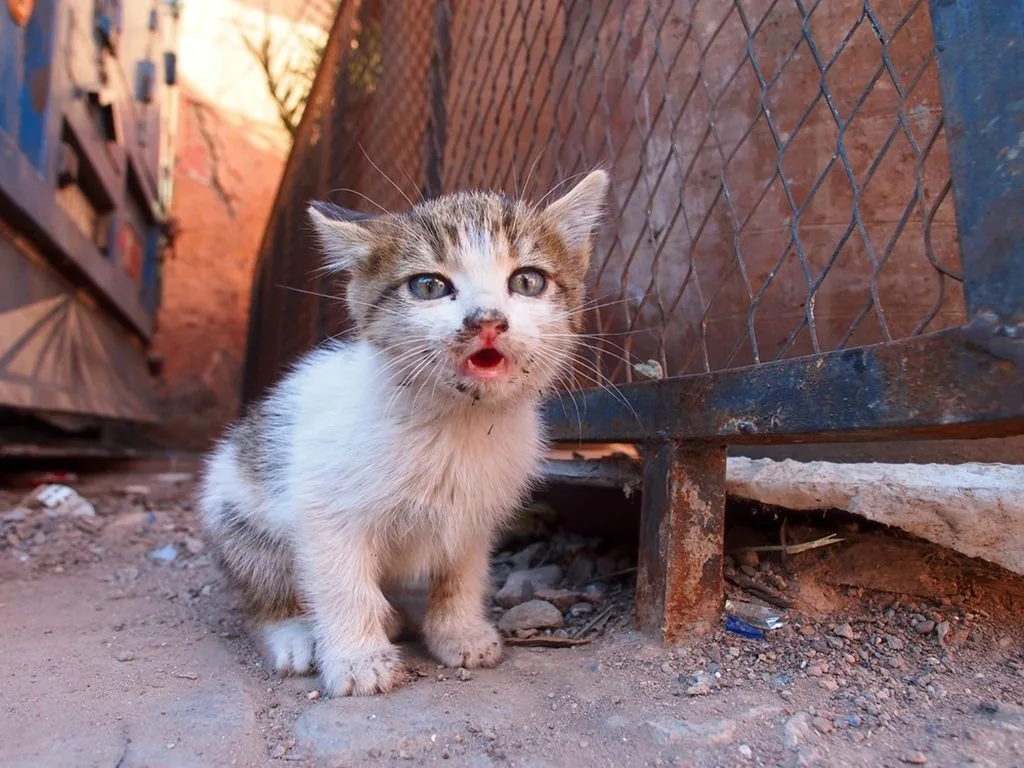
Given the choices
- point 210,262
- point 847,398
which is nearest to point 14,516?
point 847,398

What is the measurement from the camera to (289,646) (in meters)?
1.90

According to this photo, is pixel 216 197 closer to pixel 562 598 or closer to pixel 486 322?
pixel 562 598

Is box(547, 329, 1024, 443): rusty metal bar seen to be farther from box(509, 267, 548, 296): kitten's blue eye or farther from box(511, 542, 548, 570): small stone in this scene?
box(511, 542, 548, 570): small stone

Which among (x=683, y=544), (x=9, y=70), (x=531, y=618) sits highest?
(x=9, y=70)

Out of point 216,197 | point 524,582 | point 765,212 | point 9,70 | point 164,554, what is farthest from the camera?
point 216,197

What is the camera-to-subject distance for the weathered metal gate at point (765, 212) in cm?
119

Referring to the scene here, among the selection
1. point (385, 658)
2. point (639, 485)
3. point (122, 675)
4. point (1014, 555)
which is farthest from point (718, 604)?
point (122, 675)

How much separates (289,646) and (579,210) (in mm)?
1454

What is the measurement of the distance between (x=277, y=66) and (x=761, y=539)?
33.6ft

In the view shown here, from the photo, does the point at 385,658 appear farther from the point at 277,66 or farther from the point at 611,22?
the point at 277,66

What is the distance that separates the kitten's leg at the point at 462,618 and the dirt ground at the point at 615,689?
0.19ft

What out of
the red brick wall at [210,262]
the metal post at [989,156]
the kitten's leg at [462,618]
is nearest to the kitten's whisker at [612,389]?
the kitten's leg at [462,618]

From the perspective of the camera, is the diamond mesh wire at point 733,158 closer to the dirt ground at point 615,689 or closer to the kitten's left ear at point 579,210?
the kitten's left ear at point 579,210

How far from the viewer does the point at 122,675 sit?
5.74 feet
